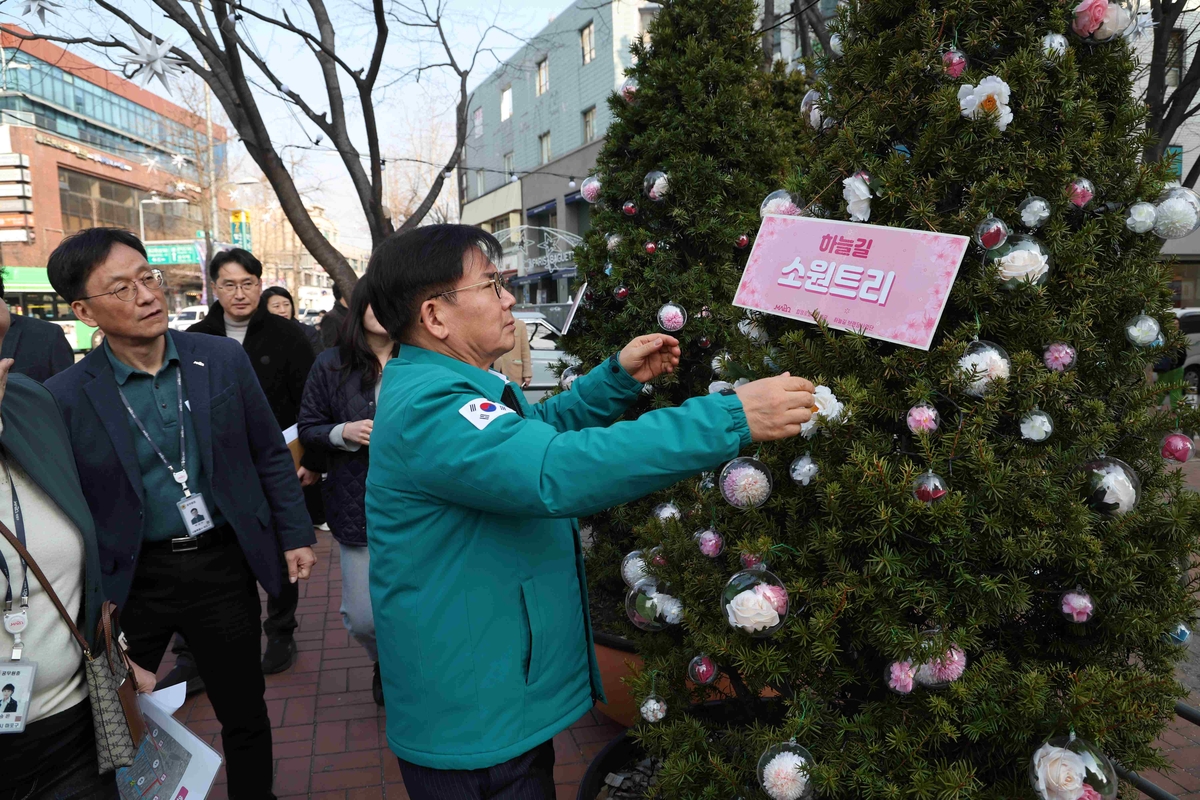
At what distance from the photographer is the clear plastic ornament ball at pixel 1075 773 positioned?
1.51 m

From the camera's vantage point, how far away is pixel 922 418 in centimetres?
165

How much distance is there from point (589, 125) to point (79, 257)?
82.0 feet

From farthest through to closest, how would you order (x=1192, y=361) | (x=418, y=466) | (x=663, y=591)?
(x=1192, y=361) < (x=663, y=591) < (x=418, y=466)

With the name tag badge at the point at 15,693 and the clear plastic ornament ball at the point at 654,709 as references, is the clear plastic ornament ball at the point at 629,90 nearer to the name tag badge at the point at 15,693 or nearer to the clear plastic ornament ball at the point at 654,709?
the clear plastic ornament ball at the point at 654,709

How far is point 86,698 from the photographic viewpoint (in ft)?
6.18

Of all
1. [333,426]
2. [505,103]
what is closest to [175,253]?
[505,103]

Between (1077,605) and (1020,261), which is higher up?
(1020,261)

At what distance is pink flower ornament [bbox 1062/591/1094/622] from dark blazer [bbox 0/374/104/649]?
218cm

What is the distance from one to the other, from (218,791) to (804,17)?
6376 millimetres

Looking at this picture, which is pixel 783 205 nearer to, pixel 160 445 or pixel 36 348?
pixel 160 445

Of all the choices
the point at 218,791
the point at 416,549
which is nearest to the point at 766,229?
the point at 416,549

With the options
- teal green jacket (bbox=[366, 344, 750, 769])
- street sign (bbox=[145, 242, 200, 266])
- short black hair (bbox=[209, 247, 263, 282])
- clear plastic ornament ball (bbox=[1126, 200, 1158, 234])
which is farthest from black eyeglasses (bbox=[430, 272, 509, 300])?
street sign (bbox=[145, 242, 200, 266])

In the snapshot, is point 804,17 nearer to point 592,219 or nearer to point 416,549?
point 592,219

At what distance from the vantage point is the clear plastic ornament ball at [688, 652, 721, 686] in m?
1.92
